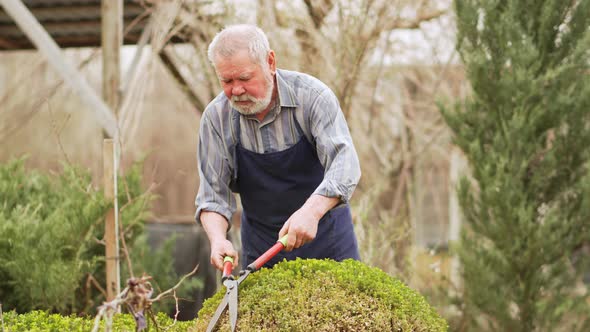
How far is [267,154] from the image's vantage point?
306 centimetres

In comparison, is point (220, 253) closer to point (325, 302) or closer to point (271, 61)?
point (325, 302)

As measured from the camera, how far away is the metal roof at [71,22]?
7.15 metres

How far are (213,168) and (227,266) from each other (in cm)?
63

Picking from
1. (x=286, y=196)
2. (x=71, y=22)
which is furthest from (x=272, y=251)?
(x=71, y=22)

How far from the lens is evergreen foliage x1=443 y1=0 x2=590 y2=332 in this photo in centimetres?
475

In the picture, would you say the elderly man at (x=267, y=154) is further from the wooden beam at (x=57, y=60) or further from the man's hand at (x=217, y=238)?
the wooden beam at (x=57, y=60)

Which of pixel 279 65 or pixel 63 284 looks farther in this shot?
pixel 279 65

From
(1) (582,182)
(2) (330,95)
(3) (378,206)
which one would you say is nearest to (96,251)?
(2) (330,95)

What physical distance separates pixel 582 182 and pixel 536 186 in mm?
291

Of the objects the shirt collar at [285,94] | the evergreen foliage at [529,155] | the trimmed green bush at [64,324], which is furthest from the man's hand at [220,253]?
the evergreen foliage at [529,155]

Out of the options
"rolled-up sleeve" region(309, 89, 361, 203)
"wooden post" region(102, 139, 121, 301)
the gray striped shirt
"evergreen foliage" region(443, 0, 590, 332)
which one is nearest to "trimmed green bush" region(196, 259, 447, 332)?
"rolled-up sleeve" region(309, 89, 361, 203)

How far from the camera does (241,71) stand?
2664mm

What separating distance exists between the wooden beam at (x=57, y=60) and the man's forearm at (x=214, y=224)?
2.66 meters

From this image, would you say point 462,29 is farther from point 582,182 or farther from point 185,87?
point 185,87
